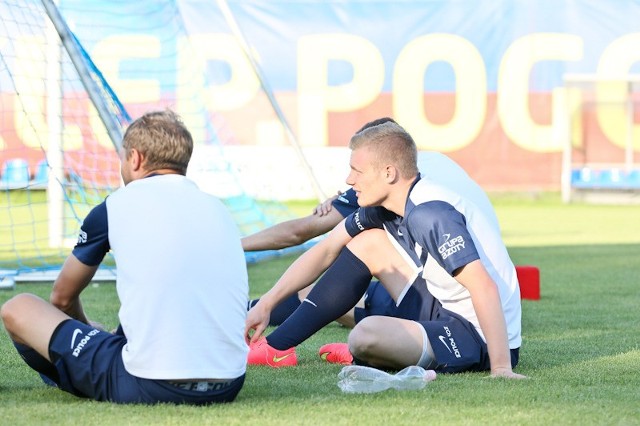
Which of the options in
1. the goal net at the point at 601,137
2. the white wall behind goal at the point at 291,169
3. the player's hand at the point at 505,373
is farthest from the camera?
the goal net at the point at 601,137

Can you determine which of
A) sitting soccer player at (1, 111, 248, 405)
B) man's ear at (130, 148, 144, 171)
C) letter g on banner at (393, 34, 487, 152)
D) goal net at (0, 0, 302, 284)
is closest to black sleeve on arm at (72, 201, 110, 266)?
sitting soccer player at (1, 111, 248, 405)

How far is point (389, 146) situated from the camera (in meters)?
3.77

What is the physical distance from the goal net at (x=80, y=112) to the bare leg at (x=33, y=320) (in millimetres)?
2868

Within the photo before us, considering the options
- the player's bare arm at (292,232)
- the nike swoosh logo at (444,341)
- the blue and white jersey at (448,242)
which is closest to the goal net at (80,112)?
the player's bare arm at (292,232)

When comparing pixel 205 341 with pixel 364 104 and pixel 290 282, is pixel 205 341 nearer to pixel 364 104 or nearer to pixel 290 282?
pixel 290 282

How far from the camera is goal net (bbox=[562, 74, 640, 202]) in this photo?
17062 mm

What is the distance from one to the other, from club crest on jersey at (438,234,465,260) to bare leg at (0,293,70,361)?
1.16m

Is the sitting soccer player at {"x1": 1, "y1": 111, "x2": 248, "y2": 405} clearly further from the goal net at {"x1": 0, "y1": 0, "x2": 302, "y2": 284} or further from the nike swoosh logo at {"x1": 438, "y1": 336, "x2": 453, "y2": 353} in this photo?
the goal net at {"x1": 0, "y1": 0, "x2": 302, "y2": 284}

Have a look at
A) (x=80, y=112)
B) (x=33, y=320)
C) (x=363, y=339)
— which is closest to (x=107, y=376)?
(x=33, y=320)

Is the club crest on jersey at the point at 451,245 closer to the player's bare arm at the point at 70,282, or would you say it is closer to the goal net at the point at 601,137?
the player's bare arm at the point at 70,282

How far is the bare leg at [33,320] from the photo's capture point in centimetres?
318

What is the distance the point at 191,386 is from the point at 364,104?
15.1 meters

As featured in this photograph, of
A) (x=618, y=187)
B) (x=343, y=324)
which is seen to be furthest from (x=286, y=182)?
(x=343, y=324)

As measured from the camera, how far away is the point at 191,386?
310cm
